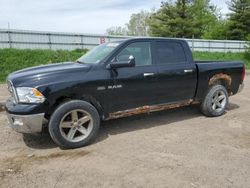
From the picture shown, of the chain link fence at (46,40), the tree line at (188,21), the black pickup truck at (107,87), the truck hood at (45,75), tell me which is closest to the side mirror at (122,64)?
the black pickup truck at (107,87)

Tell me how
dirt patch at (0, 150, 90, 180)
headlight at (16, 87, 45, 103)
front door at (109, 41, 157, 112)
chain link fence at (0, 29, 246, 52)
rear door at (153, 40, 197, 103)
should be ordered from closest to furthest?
dirt patch at (0, 150, 90, 180) < headlight at (16, 87, 45, 103) < front door at (109, 41, 157, 112) < rear door at (153, 40, 197, 103) < chain link fence at (0, 29, 246, 52)

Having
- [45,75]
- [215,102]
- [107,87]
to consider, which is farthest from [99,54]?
[215,102]

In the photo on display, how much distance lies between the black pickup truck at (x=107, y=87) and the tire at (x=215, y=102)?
0.08 ft

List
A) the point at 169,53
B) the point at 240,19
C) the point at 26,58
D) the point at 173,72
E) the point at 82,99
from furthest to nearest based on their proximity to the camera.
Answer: the point at 240,19
the point at 26,58
the point at 169,53
the point at 173,72
the point at 82,99

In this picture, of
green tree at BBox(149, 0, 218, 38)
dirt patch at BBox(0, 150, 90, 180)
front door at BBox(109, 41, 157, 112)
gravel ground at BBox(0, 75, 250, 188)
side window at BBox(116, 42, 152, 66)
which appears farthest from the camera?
green tree at BBox(149, 0, 218, 38)

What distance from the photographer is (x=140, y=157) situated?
4.18 m

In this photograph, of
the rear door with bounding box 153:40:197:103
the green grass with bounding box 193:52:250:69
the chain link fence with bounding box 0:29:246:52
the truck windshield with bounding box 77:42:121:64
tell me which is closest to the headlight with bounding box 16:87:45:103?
the truck windshield with bounding box 77:42:121:64

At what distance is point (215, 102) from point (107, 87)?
2968 millimetres

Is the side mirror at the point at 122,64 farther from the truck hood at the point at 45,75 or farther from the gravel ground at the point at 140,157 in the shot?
the gravel ground at the point at 140,157

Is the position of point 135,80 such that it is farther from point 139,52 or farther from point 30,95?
point 30,95

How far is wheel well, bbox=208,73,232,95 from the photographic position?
20.9ft

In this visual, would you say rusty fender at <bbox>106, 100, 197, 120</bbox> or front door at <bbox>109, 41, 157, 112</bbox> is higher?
front door at <bbox>109, 41, 157, 112</bbox>

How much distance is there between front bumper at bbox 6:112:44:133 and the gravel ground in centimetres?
42

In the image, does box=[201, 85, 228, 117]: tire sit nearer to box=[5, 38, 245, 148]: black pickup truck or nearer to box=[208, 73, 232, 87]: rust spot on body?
box=[5, 38, 245, 148]: black pickup truck
